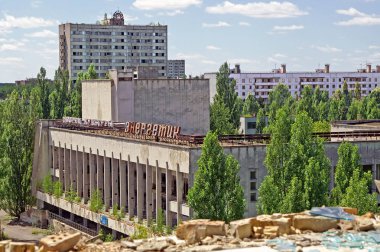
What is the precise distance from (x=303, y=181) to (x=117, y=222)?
21516mm

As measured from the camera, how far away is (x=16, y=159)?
296 feet

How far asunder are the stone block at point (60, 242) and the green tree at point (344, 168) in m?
29.9

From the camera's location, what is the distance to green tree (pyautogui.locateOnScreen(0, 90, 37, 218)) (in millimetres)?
88250

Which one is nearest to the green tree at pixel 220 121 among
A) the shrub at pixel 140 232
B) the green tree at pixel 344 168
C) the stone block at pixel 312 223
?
the shrub at pixel 140 232

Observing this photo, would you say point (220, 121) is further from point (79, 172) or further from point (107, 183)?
point (107, 183)

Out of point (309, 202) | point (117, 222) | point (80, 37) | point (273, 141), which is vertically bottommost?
point (117, 222)

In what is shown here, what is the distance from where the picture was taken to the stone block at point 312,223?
28906 millimetres

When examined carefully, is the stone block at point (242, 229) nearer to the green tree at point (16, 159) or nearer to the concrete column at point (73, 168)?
the concrete column at point (73, 168)

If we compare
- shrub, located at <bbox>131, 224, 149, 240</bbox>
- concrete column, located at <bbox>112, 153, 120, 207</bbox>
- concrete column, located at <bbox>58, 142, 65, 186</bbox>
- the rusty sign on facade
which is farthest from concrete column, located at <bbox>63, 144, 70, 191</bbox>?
shrub, located at <bbox>131, 224, 149, 240</bbox>

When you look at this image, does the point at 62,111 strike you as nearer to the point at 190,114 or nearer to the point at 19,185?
the point at 19,185

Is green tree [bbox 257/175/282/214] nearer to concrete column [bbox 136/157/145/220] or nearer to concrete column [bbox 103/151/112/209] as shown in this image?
concrete column [bbox 136/157/145/220]

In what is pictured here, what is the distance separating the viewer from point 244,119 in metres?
130

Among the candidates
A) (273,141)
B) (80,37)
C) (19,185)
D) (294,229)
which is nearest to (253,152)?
(273,141)

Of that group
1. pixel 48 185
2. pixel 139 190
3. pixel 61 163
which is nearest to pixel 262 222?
pixel 139 190
